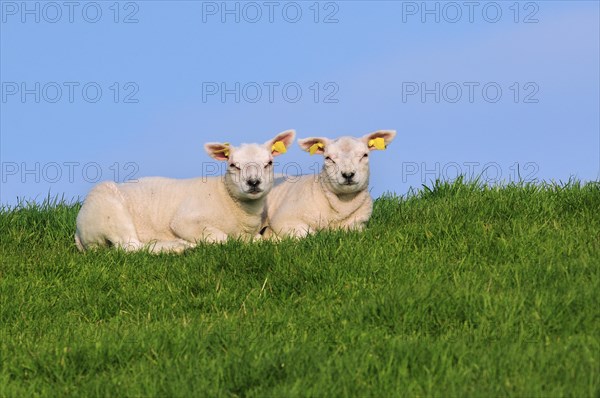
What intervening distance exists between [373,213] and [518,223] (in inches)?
102

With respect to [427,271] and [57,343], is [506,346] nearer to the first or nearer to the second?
[427,271]

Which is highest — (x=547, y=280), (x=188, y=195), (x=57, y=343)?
(x=188, y=195)

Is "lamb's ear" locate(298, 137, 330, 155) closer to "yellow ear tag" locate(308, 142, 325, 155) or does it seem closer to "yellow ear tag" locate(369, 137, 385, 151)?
"yellow ear tag" locate(308, 142, 325, 155)

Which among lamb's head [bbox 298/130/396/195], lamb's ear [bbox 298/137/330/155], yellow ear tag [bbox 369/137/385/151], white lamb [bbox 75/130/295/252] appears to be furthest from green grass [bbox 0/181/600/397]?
lamb's ear [bbox 298/137/330/155]

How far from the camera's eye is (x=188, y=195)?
1198 centimetres

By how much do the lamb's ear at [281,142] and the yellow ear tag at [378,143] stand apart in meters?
0.96

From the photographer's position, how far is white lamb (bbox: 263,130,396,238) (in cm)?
1138

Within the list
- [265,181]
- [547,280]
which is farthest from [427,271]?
[265,181]

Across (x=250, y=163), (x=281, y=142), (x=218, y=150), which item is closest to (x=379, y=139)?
(x=281, y=142)

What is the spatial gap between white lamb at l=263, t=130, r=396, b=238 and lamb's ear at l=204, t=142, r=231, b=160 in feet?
2.96

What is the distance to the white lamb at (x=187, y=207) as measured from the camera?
37.1ft

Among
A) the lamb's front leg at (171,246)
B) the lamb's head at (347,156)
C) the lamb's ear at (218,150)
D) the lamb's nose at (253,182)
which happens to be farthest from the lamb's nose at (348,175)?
the lamb's front leg at (171,246)

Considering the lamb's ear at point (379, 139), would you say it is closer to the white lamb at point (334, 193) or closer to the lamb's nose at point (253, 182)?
the white lamb at point (334, 193)

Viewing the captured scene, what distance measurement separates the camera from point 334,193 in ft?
38.4
